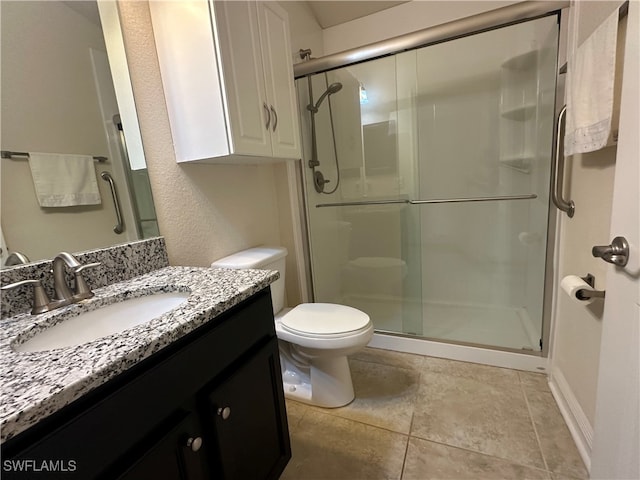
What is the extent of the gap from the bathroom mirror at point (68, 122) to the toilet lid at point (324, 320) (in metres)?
0.74

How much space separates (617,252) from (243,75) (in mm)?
1317

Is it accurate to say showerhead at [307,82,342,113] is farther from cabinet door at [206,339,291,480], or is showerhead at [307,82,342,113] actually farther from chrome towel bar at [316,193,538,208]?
cabinet door at [206,339,291,480]

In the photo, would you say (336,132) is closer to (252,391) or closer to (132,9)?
(132,9)

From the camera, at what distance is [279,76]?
4.62 feet

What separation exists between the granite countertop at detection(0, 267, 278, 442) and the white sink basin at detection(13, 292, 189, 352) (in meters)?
0.02

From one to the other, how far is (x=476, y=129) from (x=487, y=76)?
336mm

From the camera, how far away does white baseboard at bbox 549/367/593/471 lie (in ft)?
3.68

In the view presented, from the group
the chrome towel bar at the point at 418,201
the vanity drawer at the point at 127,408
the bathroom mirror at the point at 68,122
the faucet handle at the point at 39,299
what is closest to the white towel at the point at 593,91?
the chrome towel bar at the point at 418,201

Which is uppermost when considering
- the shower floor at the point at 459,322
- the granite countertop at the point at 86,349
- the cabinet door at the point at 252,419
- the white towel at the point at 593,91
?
the white towel at the point at 593,91

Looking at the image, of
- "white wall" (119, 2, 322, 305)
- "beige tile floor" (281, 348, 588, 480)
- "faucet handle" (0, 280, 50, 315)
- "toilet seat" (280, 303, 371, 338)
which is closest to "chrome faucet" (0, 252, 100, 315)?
"faucet handle" (0, 280, 50, 315)

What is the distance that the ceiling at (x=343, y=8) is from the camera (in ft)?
6.59

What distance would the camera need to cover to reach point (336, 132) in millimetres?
2189

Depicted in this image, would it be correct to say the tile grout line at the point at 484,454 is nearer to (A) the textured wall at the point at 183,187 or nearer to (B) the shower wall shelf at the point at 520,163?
(A) the textured wall at the point at 183,187

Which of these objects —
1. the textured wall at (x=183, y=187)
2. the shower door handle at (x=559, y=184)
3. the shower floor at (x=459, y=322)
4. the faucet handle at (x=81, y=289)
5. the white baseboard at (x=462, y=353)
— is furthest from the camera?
the shower floor at (x=459, y=322)
